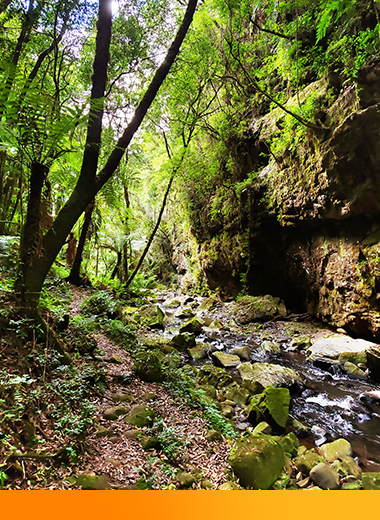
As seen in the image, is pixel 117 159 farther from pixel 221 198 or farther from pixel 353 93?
pixel 221 198

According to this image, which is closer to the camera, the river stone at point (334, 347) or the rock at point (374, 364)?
the rock at point (374, 364)

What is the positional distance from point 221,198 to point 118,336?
988 centimetres

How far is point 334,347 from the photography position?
6.36m

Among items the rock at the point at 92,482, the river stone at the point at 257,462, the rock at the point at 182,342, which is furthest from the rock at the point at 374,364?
the rock at the point at 92,482

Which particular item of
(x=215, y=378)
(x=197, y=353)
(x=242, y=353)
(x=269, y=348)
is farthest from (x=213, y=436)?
(x=269, y=348)

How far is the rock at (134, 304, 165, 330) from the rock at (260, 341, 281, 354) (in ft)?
11.2

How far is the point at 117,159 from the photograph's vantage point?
3.63 metres

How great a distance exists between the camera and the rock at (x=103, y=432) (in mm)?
2281

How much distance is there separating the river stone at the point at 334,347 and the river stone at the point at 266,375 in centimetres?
135

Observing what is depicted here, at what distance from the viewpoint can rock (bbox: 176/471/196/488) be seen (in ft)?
6.77

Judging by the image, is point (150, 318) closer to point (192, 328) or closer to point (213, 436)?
point (192, 328)

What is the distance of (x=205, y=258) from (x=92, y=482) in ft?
43.7

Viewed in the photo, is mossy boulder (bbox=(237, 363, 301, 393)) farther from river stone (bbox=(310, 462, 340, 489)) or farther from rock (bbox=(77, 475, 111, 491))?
rock (bbox=(77, 475, 111, 491))

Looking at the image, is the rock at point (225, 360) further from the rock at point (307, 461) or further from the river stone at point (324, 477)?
the river stone at point (324, 477)
